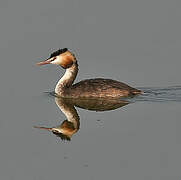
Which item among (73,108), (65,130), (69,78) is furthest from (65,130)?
(69,78)

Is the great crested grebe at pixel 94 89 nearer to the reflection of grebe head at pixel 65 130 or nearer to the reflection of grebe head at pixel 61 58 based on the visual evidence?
the reflection of grebe head at pixel 61 58

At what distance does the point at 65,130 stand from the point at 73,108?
1.72 meters

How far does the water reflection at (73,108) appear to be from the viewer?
13090mm

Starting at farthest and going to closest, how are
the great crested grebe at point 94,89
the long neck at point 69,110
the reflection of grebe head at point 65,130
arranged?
the great crested grebe at point 94,89 → the long neck at point 69,110 → the reflection of grebe head at point 65,130

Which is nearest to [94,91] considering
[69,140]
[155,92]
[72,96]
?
[72,96]

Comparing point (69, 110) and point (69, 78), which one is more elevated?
point (69, 78)

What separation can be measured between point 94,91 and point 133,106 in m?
1.17

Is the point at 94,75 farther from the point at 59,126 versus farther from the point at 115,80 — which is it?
the point at 59,126

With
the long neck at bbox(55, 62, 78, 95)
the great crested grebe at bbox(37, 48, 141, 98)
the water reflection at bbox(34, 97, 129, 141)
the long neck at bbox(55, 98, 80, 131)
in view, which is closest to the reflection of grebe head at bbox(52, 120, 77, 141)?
the water reflection at bbox(34, 97, 129, 141)

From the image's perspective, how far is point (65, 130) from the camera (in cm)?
1323

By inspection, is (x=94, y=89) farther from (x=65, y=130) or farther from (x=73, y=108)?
(x=65, y=130)

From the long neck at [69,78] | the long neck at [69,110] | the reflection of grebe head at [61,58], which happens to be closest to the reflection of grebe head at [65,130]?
the long neck at [69,110]

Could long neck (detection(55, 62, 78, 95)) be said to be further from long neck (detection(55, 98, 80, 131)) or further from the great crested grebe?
long neck (detection(55, 98, 80, 131))

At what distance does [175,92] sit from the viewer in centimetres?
1582
